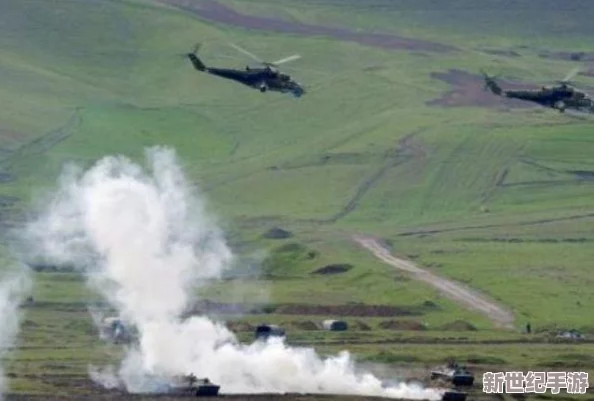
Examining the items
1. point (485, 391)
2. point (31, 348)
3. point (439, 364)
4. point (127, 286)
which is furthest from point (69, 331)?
point (485, 391)

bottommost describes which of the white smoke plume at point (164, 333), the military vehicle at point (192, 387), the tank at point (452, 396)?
the tank at point (452, 396)

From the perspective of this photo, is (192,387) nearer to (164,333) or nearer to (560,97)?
(164,333)

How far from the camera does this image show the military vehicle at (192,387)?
15238 cm

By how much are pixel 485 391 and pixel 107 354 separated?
128ft

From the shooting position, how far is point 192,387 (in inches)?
6053

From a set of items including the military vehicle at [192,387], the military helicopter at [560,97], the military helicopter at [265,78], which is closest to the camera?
the military vehicle at [192,387]

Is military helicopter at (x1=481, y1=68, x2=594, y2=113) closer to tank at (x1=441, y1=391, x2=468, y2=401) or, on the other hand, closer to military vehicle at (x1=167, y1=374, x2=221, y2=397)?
tank at (x1=441, y1=391, x2=468, y2=401)

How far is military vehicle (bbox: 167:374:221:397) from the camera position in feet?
500

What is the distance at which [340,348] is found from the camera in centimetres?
18575

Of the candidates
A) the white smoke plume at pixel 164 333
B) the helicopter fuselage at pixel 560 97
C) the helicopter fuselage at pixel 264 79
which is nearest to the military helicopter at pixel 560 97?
the helicopter fuselage at pixel 560 97

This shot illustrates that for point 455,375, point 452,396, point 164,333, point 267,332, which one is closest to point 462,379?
point 455,375

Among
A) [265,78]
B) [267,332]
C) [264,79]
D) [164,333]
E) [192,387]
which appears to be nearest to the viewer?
[192,387]

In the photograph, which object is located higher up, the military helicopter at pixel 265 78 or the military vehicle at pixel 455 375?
the military helicopter at pixel 265 78

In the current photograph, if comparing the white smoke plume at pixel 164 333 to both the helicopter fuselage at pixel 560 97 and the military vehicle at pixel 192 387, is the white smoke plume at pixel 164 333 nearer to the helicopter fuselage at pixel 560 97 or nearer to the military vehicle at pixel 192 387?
the military vehicle at pixel 192 387
